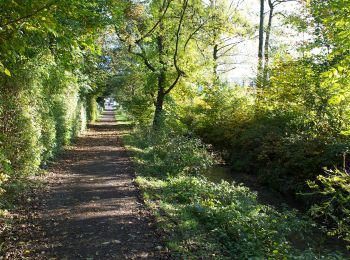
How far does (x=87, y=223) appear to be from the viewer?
669 cm

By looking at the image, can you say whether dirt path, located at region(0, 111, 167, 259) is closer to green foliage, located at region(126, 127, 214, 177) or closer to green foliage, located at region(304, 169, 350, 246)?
green foliage, located at region(126, 127, 214, 177)

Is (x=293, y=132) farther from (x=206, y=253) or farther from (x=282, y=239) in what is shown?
(x=206, y=253)

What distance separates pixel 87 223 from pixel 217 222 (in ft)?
8.72

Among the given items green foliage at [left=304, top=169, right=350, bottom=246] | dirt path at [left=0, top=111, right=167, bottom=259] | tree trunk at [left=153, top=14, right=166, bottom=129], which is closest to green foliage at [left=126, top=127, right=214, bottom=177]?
dirt path at [left=0, top=111, right=167, bottom=259]

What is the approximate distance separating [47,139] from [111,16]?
4513mm

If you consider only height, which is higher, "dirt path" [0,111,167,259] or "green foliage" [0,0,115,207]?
"green foliage" [0,0,115,207]

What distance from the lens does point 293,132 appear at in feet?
41.3

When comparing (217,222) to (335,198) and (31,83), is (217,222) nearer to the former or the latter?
(335,198)

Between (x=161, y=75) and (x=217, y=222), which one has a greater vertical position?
(x=161, y=75)

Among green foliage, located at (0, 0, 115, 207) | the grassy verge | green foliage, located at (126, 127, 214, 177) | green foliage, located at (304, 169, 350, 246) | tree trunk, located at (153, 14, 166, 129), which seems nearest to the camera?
green foliage, located at (304, 169, 350, 246)

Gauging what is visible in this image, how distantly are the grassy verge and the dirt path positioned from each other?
1.40 feet

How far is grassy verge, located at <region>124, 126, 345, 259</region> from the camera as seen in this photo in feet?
19.3

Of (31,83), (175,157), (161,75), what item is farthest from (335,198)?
(161,75)

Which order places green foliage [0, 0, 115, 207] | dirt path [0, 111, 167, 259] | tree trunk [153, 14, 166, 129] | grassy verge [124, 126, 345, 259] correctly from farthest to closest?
tree trunk [153, 14, 166, 129], green foliage [0, 0, 115, 207], grassy verge [124, 126, 345, 259], dirt path [0, 111, 167, 259]
